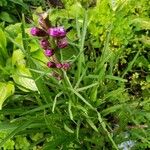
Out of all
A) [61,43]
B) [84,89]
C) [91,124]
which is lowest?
[91,124]

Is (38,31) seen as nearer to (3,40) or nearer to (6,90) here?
(6,90)

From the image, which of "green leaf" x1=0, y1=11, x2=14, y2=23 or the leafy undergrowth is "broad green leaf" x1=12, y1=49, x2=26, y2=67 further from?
"green leaf" x1=0, y1=11, x2=14, y2=23

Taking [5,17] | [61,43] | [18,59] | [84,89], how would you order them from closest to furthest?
1. [61,43]
2. [84,89]
3. [18,59]
4. [5,17]

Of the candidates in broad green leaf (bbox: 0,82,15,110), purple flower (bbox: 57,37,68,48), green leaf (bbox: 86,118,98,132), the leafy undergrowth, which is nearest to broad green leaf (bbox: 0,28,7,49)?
the leafy undergrowth

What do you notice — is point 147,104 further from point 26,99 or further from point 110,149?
point 26,99

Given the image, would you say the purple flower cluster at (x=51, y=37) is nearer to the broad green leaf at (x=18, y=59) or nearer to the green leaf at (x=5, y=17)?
the broad green leaf at (x=18, y=59)

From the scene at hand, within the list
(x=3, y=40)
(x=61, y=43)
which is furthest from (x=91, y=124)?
(x=3, y=40)

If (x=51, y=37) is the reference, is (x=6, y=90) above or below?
below
